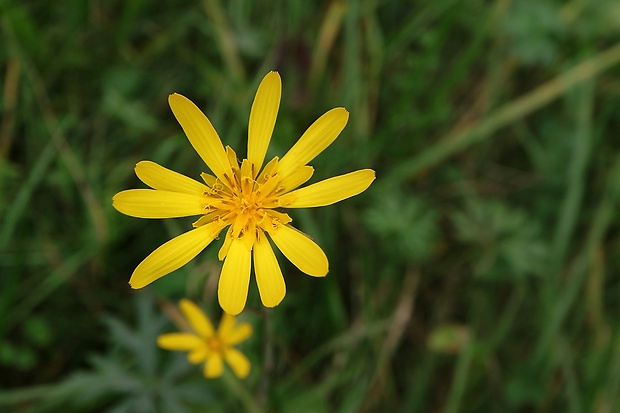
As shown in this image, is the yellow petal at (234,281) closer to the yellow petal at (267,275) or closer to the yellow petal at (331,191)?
the yellow petal at (267,275)

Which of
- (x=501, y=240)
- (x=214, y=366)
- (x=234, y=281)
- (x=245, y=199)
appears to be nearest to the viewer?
(x=234, y=281)

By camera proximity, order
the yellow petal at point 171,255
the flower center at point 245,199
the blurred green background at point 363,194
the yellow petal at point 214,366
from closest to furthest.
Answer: the yellow petal at point 171,255
the flower center at point 245,199
the yellow petal at point 214,366
the blurred green background at point 363,194

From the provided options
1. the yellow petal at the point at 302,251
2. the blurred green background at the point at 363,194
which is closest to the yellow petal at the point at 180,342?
the blurred green background at the point at 363,194

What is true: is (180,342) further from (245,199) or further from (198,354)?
(245,199)

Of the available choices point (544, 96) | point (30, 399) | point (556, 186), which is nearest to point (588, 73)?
point (544, 96)

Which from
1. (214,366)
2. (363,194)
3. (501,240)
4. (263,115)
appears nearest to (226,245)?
(263,115)

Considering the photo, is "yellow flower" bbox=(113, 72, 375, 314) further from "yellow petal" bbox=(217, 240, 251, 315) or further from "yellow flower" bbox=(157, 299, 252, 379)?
"yellow flower" bbox=(157, 299, 252, 379)
